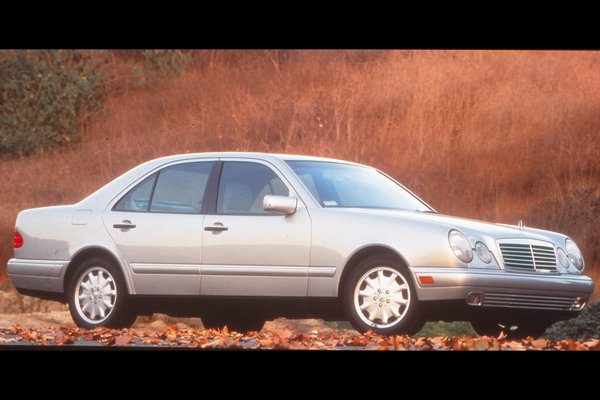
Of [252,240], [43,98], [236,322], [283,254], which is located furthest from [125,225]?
[43,98]

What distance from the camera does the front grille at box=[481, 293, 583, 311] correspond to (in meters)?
9.78

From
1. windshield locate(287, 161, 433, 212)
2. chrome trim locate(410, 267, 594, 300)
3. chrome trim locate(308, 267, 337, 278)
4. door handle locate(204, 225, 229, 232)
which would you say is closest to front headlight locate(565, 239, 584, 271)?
chrome trim locate(410, 267, 594, 300)

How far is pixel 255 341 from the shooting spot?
10.5 meters

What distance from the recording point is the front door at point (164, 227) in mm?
10695

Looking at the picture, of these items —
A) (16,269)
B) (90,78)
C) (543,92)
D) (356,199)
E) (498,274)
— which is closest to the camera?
(498,274)

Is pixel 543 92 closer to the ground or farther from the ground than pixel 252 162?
farther from the ground

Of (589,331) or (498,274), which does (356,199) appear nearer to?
(498,274)

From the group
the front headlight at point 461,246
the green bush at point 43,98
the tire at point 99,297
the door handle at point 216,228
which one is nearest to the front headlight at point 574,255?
the front headlight at point 461,246

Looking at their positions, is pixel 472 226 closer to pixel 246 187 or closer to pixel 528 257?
pixel 528 257

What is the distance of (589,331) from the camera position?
1223 cm

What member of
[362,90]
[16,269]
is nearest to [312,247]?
[16,269]

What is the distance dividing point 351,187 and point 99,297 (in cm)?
233

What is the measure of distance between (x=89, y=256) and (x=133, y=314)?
0.65m

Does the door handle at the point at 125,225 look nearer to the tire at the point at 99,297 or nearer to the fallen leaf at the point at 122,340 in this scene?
the tire at the point at 99,297
